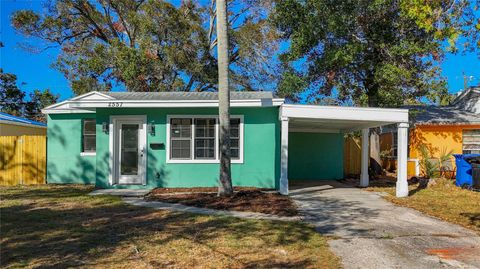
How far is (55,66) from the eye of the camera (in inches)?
862

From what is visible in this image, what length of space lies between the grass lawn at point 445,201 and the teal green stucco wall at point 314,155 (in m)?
2.85

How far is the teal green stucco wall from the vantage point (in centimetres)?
1634

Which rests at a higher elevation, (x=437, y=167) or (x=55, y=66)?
(x=55, y=66)

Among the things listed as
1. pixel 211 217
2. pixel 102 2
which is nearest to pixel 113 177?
pixel 211 217

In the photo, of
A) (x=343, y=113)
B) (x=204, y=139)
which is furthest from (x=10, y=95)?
(x=343, y=113)

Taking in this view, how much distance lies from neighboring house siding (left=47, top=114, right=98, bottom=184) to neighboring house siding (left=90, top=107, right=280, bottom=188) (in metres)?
2.71

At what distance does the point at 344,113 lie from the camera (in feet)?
35.4

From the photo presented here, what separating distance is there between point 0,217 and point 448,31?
8.69 m

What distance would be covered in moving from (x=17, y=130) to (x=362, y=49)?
14.8m

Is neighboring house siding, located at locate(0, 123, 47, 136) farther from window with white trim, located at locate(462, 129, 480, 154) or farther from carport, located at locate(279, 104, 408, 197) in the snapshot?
window with white trim, located at locate(462, 129, 480, 154)

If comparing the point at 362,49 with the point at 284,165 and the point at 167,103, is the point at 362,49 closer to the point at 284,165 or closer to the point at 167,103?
the point at 284,165

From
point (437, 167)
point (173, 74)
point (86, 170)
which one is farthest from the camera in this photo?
point (173, 74)

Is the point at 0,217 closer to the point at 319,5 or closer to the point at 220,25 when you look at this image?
the point at 220,25

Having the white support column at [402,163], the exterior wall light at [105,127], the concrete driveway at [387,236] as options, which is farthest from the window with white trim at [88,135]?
the white support column at [402,163]
